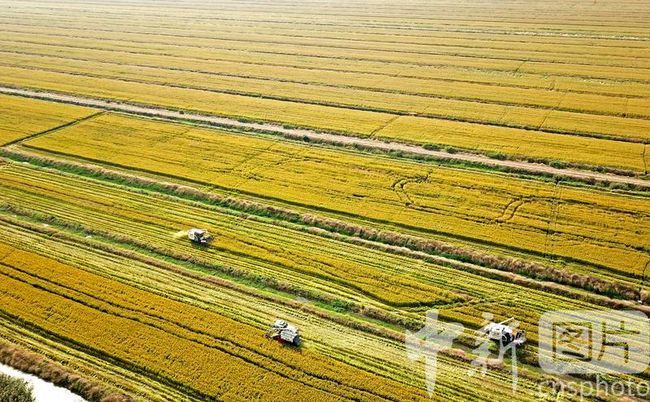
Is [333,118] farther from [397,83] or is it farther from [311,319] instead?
[311,319]

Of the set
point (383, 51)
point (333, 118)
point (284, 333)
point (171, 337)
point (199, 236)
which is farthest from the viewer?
point (383, 51)

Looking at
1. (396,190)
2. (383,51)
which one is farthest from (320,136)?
(383,51)

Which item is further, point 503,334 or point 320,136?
point 320,136

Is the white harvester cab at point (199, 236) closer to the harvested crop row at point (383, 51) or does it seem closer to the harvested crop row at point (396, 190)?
the harvested crop row at point (396, 190)

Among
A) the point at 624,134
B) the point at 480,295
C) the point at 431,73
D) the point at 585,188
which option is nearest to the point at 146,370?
the point at 480,295

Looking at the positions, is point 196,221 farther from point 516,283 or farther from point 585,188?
point 585,188

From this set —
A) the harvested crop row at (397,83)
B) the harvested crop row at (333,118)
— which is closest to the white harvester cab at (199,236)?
the harvested crop row at (333,118)
